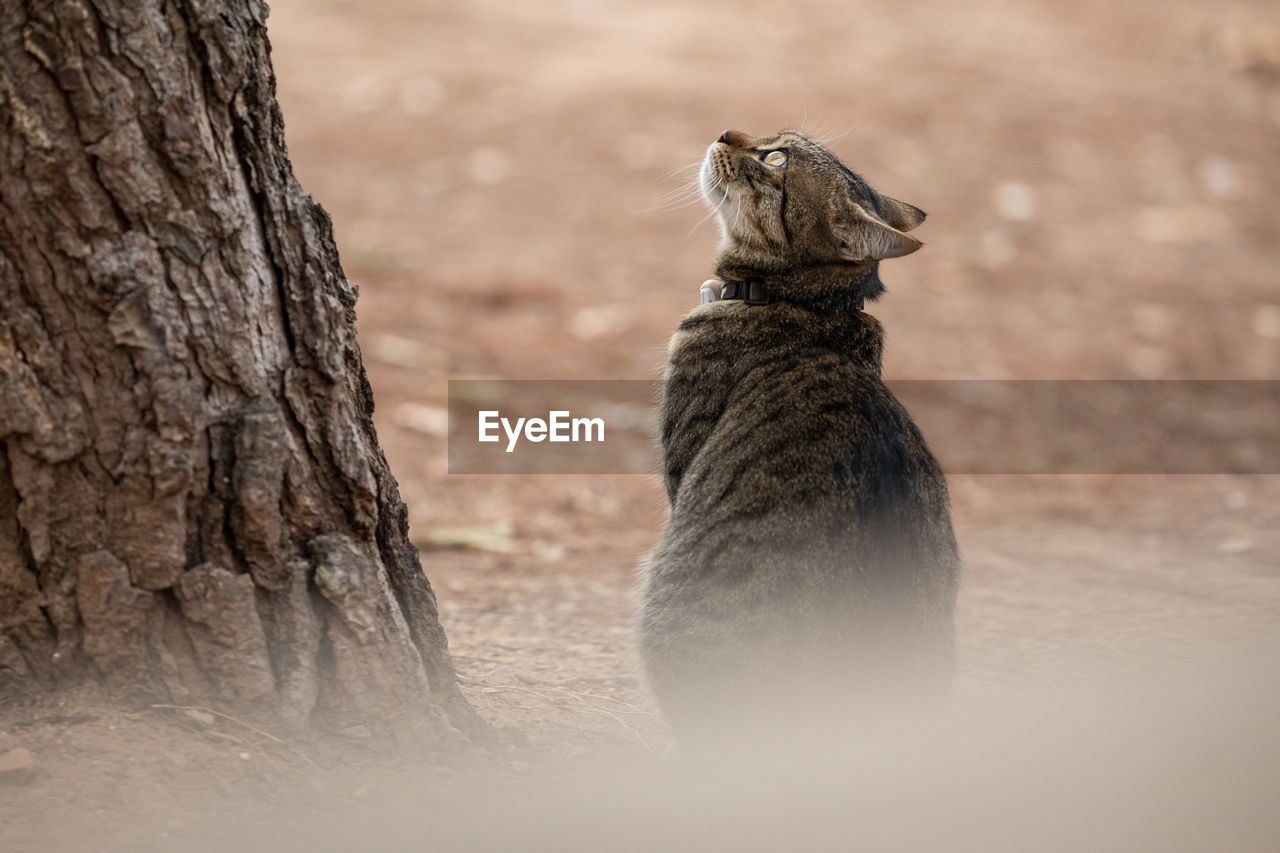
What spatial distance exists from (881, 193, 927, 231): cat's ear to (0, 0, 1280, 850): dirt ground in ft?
2.37

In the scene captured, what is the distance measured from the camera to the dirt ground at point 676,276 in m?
3.30

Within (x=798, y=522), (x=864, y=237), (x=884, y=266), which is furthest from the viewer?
(x=884, y=266)

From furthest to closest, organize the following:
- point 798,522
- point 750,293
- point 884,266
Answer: point 884,266 < point 750,293 < point 798,522

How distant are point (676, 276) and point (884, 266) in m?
1.80

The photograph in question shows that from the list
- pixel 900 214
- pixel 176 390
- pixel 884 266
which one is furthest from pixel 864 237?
pixel 884 266

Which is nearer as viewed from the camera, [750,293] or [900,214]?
[750,293]

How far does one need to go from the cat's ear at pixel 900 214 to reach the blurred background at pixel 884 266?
613 mm

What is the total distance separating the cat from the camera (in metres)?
2.91

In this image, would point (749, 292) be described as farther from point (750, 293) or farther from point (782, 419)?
point (782, 419)

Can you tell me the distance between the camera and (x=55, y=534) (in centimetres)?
256

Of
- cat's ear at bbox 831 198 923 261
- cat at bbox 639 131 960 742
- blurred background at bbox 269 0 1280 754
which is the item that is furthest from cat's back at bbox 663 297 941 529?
blurred background at bbox 269 0 1280 754

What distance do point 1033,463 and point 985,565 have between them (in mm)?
1501

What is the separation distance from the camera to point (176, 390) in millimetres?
2549

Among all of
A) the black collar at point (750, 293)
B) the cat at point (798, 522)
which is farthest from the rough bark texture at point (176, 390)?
the black collar at point (750, 293)
